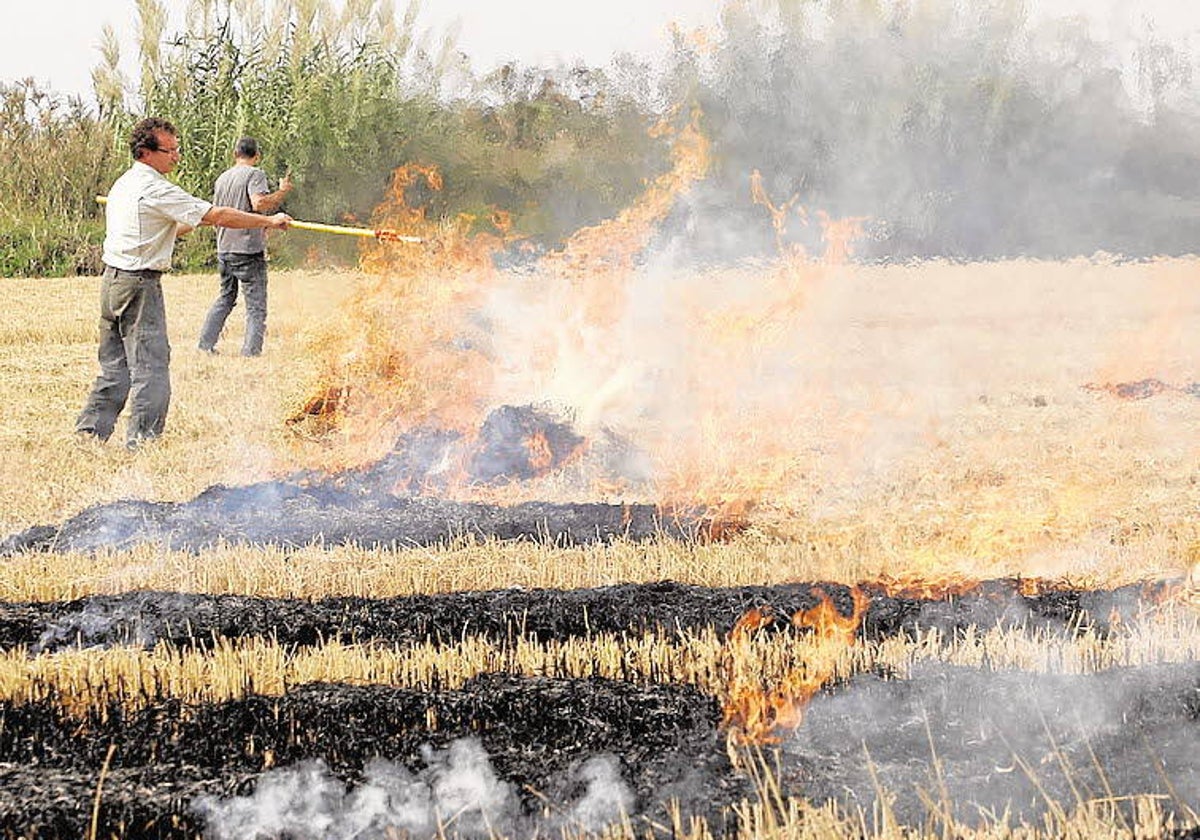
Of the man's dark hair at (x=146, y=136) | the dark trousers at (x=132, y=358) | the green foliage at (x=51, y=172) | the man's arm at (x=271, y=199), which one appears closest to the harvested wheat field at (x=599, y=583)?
the dark trousers at (x=132, y=358)

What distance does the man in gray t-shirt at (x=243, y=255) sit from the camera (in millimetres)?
11719

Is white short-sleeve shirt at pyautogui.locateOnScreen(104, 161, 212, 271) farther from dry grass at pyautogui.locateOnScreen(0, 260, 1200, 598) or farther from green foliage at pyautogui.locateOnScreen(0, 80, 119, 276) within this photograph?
green foliage at pyautogui.locateOnScreen(0, 80, 119, 276)

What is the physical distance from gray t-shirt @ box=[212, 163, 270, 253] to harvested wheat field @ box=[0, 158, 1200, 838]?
4.45 feet

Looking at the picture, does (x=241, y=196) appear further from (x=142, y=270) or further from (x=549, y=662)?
(x=549, y=662)

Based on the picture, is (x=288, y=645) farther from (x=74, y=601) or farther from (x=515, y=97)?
(x=515, y=97)


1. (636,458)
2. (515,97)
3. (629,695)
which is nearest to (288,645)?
(629,695)

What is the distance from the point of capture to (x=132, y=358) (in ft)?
26.5

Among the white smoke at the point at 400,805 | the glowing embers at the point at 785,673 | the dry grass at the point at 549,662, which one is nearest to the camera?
the white smoke at the point at 400,805

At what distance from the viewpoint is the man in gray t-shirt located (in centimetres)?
1172

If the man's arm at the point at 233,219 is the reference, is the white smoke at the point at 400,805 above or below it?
below

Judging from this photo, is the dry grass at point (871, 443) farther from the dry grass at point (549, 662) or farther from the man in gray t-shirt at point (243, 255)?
the dry grass at point (549, 662)

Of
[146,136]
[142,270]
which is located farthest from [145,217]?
[146,136]

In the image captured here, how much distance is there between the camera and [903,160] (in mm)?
11836

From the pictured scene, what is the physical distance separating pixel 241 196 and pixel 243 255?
64 centimetres
